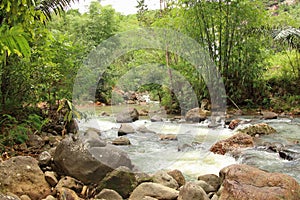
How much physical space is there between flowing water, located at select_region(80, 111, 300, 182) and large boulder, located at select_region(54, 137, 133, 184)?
0.81 metres

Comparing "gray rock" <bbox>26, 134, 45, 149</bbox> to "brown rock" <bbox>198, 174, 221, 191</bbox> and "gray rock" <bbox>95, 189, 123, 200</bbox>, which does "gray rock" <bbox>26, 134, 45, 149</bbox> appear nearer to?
"gray rock" <bbox>95, 189, 123, 200</bbox>

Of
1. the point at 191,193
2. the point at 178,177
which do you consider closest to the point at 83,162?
the point at 178,177

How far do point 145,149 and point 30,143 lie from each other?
1.91 metres

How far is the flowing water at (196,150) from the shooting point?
4.65 meters

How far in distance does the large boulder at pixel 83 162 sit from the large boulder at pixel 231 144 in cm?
210

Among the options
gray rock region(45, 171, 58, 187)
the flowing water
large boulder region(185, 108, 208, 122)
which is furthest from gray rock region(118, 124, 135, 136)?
gray rock region(45, 171, 58, 187)

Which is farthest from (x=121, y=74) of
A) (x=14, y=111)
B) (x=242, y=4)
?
(x=14, y=111)

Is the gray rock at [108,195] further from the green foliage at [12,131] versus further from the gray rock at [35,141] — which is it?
the gray rock at [35,141]

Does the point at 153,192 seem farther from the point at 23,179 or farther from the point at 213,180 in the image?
the point at 23,179

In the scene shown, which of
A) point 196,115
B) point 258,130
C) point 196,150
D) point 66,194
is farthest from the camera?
point 196,115

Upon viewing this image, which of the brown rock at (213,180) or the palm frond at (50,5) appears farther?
the palm frond at (50,5)

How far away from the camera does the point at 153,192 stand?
11.1ft

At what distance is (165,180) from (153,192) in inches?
14.8

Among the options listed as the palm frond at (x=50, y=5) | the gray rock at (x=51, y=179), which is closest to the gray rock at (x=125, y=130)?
the palm frond at (x=50, y=5)
